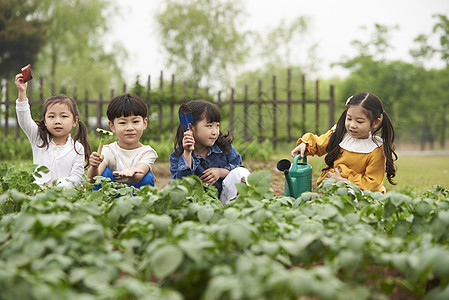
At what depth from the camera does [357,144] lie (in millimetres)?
3465

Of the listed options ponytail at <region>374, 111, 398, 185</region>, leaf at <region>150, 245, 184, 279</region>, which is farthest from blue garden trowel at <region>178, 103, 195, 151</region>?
leaf at <region>150, 245, 184, 279</region>

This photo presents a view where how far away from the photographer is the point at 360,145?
345 cm

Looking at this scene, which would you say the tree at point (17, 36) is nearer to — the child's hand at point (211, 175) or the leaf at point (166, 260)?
the child's hand at point (211, 175)

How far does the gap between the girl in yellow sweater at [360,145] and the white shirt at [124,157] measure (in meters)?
1.13

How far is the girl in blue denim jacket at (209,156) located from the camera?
10.8 ft

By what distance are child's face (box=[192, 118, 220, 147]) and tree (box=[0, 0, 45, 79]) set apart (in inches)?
860

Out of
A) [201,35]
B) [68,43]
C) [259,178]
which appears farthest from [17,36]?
[259,178]

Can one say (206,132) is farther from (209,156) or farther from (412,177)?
Result: (412,177)

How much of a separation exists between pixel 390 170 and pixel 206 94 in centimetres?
787

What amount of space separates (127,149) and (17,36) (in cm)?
2158

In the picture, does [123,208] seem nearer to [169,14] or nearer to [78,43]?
[169,14]

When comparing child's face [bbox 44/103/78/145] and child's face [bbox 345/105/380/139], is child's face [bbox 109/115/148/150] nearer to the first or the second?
child's face [bbox 44/103/78/145]

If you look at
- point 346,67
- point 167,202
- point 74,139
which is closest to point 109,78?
point 346,67

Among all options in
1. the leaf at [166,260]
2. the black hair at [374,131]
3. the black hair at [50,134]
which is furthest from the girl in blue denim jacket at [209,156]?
the leaf at [166,260]
